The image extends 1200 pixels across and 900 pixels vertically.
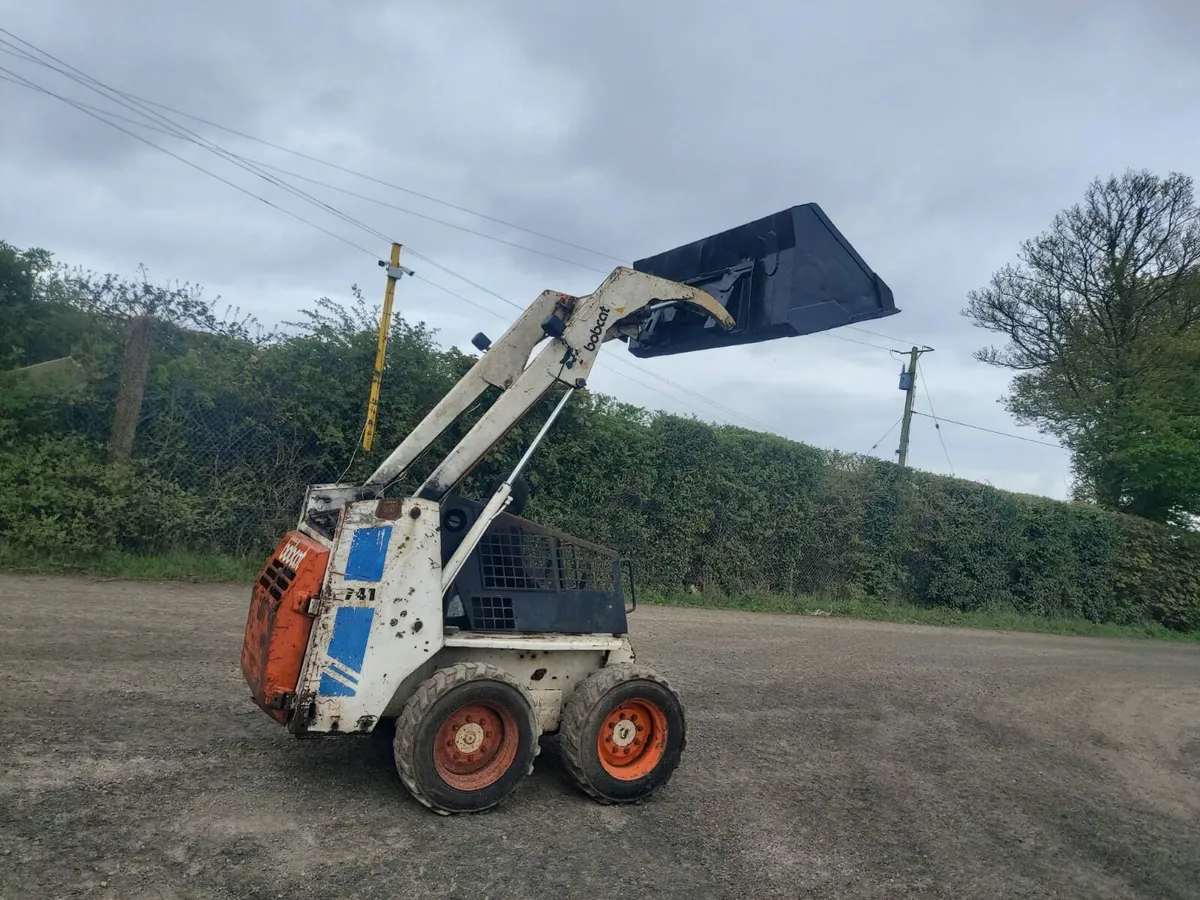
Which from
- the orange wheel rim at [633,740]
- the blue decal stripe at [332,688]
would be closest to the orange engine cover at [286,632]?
the blue decal stripe at [332,688]

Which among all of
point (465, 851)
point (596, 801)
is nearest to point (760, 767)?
point (596, 801)

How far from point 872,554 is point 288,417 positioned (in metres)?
10.7

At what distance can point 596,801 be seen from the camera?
457cm

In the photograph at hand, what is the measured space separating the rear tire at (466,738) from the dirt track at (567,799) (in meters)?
0.15

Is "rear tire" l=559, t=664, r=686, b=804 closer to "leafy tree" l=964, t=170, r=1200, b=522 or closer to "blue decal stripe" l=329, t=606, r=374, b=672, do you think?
"blue decal stripe" l=329, t=606, r=374, b=672

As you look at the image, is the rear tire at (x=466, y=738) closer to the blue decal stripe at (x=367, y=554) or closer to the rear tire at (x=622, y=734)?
the rear tire at (x=622, y=734)

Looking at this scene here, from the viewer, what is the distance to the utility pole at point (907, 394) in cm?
2733

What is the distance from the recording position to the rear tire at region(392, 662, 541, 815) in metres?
4.01

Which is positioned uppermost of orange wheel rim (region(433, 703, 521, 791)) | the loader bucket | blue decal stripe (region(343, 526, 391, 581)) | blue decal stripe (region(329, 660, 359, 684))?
the loader bucket

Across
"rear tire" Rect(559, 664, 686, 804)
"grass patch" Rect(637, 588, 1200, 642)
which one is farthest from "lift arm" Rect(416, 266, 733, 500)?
"grass patch" Rect(637, 588, 1200, 642)

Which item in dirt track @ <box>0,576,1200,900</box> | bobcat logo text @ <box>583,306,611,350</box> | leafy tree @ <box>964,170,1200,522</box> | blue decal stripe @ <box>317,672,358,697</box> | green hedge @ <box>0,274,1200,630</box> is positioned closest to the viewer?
dirt track @ <box>0,576,1200,900</box>

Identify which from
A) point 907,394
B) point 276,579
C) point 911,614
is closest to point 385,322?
point 276,579

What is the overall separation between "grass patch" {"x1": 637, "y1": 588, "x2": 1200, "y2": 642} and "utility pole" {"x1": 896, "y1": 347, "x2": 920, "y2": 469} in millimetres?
9521

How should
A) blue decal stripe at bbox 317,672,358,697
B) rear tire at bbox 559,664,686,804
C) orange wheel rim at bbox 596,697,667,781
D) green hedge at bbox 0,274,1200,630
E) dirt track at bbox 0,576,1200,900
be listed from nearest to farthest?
dirt track at bbox 0,576,1200,900, blue decal stripe at bbox 317,672,358,697, rear tire at bbox 559,664,686,804, orange wheel rim at bbox 596,697,667,781, green hedge at bbox 0,274,1200,630
